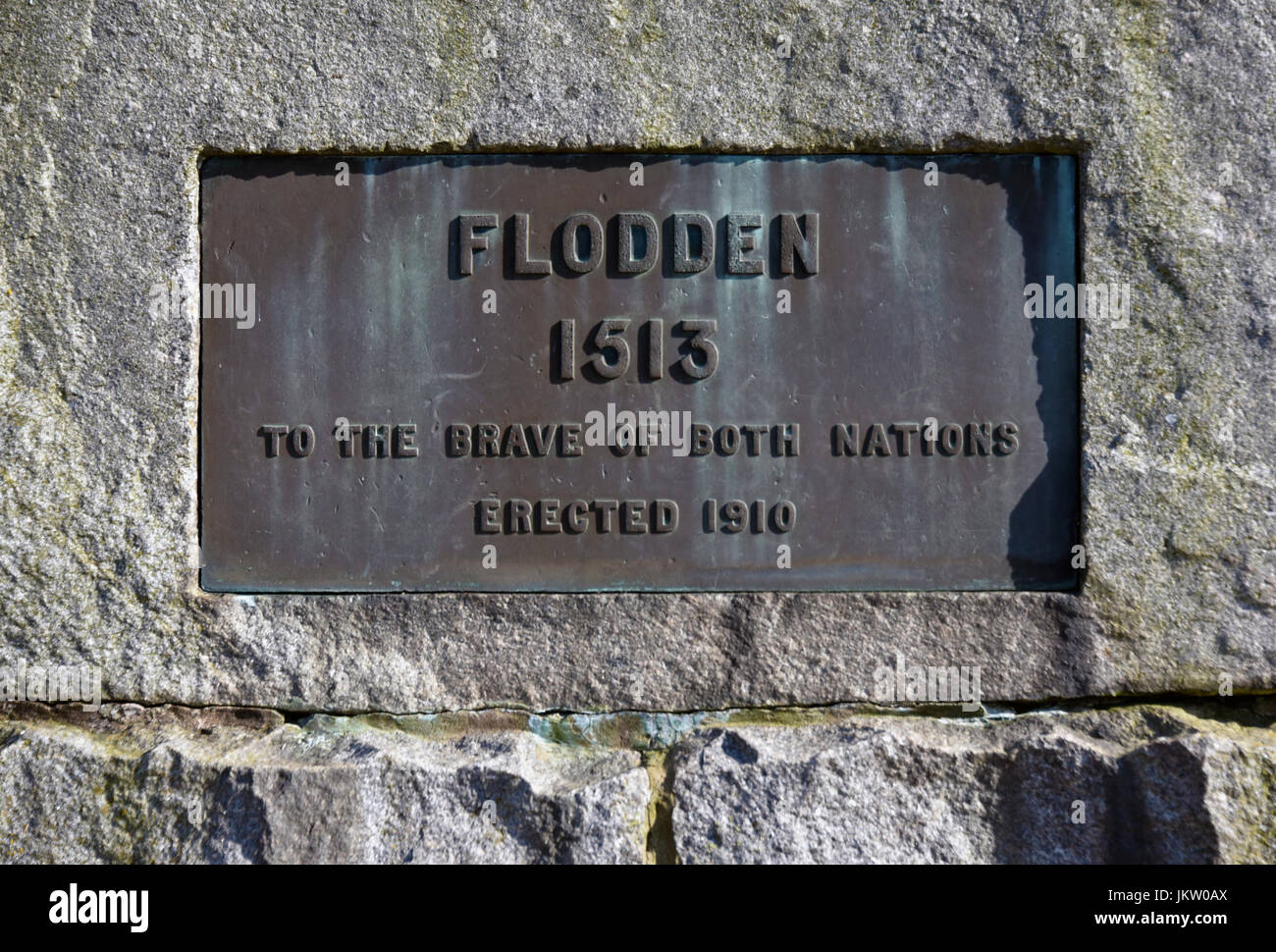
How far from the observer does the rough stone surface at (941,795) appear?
2.18 metres

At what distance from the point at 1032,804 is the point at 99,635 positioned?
2.41 metres

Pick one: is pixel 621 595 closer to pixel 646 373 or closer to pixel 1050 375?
pixel 646 373

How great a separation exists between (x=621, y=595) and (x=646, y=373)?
58 centimetres

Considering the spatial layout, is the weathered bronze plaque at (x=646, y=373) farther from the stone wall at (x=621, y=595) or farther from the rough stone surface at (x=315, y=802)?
the rough stone surface at (x=315, y=802)

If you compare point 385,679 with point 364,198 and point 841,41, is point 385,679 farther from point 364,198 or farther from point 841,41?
point 841,41

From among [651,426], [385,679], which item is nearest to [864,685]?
[651,426]

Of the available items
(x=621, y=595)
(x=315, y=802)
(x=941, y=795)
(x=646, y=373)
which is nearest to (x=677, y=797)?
(x=621, y=595)

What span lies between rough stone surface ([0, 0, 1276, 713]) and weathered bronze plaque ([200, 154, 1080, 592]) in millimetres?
80

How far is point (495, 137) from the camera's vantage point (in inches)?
91.1

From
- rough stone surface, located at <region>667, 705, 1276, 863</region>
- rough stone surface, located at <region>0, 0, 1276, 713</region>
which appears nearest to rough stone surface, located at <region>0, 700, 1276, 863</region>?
rough stone surface, located at <region>667, 705, 1276, 863</region>

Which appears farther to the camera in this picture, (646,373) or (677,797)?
(646,373)

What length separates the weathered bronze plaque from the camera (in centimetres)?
232

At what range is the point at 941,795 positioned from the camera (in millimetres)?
2219

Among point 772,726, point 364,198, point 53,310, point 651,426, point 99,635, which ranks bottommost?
point 772,726
